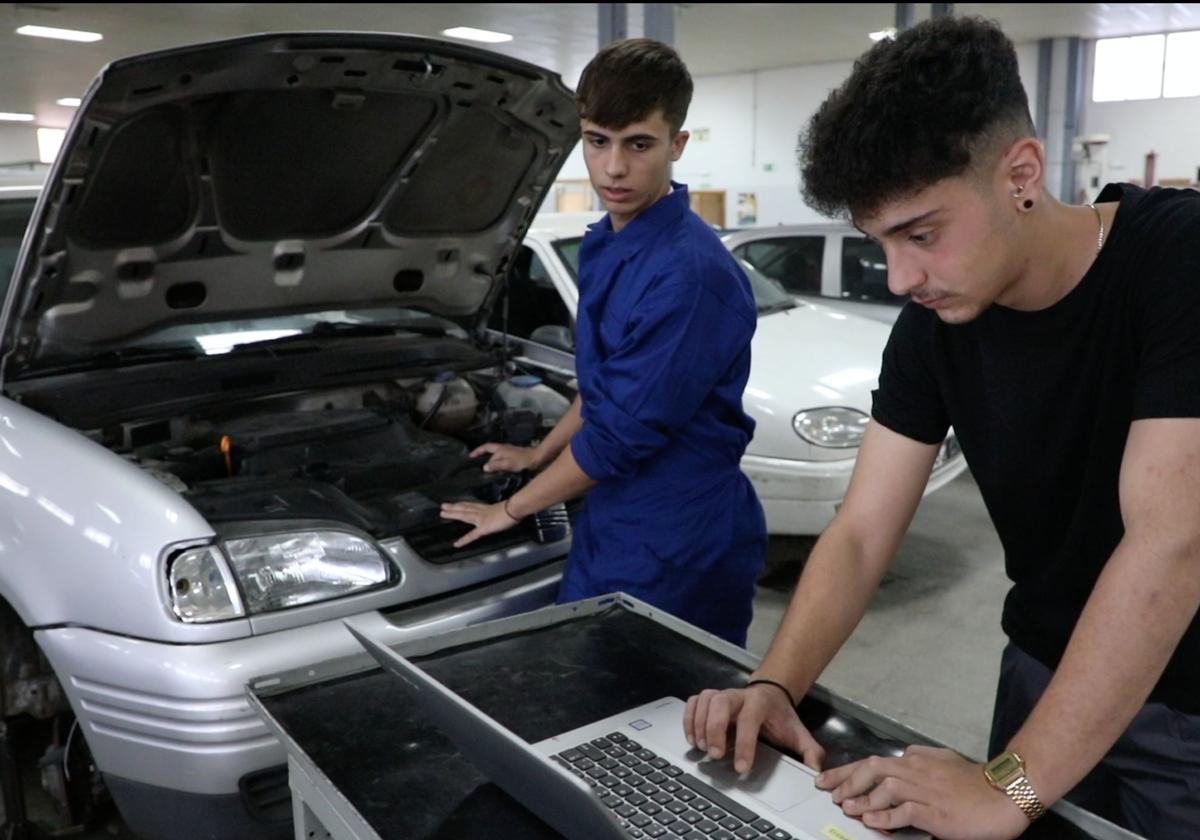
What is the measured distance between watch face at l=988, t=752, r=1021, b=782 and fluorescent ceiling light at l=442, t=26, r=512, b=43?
38.6ft

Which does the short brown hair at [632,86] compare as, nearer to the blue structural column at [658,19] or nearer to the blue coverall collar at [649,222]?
the blue coverall collar at [649,222]

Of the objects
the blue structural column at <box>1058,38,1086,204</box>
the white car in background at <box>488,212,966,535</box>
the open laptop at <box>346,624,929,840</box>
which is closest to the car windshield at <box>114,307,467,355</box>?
the white car in background at <box>488,212,966,535</box>

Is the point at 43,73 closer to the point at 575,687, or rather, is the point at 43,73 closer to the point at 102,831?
the point at 102,831

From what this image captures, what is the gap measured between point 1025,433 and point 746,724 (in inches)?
19.8

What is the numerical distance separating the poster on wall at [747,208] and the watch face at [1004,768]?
15943 mm

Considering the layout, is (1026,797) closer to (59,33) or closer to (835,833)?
(835,833)

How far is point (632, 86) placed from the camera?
1.90 meters

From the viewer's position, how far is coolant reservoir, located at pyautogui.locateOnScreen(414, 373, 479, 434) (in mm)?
2969

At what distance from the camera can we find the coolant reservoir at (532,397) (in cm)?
299

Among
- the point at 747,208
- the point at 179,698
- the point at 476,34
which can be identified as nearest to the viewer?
the point at 179,698

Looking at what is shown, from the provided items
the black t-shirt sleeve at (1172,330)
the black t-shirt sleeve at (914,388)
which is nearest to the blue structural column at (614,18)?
the black t-shirt sleeve at (914,388)

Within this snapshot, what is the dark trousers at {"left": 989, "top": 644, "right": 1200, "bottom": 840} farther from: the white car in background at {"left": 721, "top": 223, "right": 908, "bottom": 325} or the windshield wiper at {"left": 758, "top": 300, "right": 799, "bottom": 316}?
the white car in background at {"left": 721, "top": 223, "right": 908, "bottom": 325}

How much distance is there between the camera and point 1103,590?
1.06 m

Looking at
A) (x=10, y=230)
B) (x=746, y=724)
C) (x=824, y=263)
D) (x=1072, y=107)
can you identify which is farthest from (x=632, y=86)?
(x=1072, y=107)
